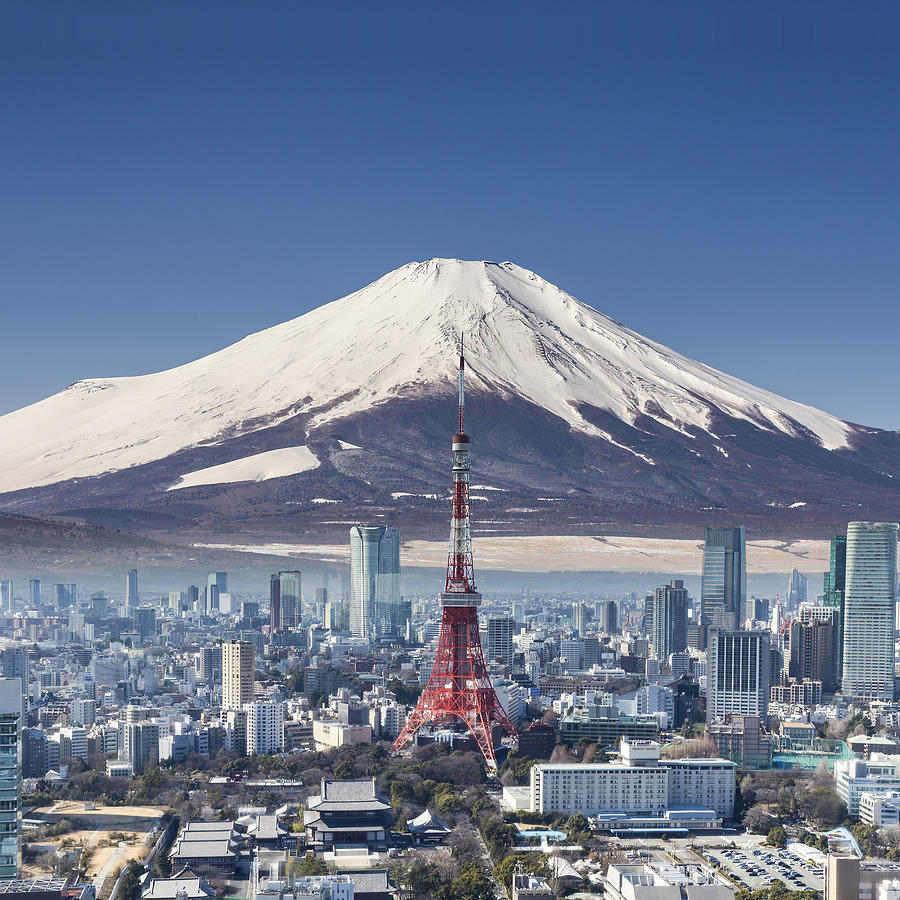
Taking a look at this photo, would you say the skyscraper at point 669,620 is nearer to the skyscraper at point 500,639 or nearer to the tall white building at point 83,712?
the skyscraper at point 500,639

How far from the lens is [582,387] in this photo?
50.4 m

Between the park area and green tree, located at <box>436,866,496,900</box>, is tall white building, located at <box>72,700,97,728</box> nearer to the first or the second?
the park area

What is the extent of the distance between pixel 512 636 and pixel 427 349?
19.8 meters

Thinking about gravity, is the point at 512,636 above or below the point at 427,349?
below

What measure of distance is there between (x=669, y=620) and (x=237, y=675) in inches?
446

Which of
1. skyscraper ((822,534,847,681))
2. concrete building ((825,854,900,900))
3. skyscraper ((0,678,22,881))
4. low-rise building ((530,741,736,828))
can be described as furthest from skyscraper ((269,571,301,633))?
concrete building ((825,854,900,900))

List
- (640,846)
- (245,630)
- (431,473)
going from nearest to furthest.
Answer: (640,846), (245,630), (431,473)

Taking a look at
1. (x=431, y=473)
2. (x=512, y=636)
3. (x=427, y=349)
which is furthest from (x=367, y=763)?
(x=427, y=349)

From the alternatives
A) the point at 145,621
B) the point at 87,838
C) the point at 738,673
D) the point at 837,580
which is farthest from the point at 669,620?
the point at 87,838

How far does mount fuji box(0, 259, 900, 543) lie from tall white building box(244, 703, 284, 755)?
14.4 metres

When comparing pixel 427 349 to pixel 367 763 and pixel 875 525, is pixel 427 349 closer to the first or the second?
pixel 875 525

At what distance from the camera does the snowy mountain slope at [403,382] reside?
4712cm

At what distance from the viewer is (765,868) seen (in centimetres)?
1509

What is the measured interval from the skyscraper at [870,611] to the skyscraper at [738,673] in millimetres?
3189
